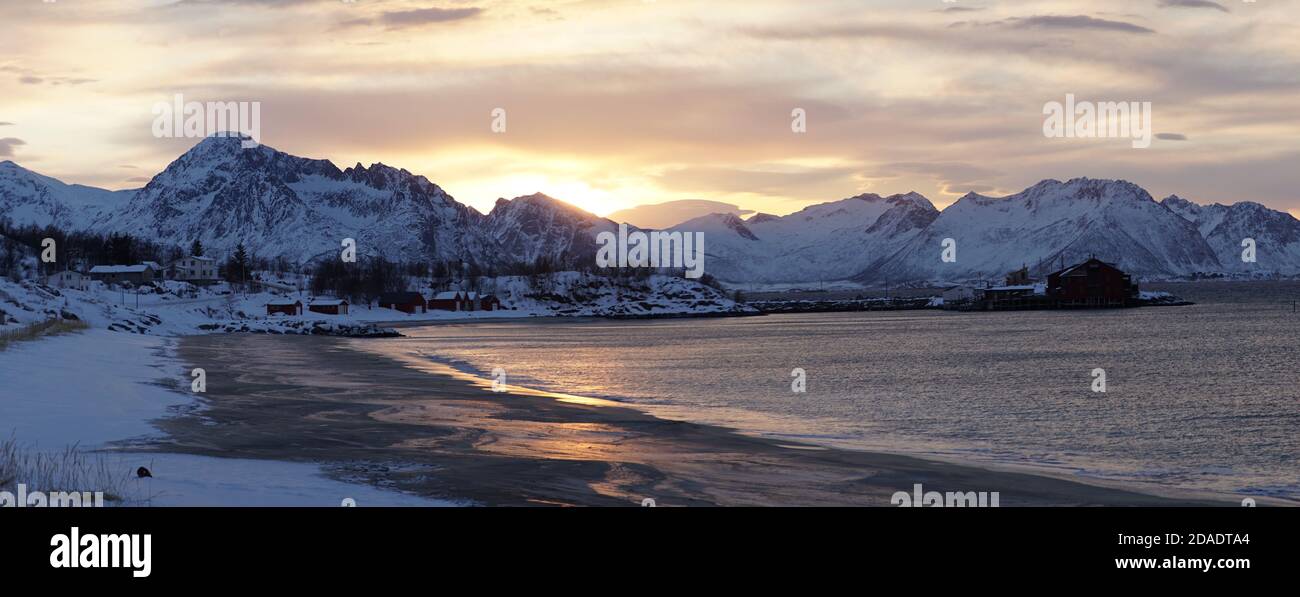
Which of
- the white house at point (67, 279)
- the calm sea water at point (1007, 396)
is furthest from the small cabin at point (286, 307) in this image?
the calm sea water at point (1007, 396)

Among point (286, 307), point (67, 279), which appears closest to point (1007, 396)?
point (286, 307)

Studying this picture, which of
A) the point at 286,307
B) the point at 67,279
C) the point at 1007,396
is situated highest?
the point at 67,279

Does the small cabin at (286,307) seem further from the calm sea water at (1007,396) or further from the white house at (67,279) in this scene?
the calm sea water at (1007,396)

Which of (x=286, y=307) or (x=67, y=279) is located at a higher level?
(x=67, y=279)

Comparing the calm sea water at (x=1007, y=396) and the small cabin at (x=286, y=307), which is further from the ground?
the small cabin at (x=286, y=307)

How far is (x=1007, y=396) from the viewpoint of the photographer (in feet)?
151

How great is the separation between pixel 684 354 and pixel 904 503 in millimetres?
67936

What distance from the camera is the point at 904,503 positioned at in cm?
1972

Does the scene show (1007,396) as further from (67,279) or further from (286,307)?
(67,279)

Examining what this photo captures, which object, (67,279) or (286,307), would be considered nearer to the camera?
(286,307)

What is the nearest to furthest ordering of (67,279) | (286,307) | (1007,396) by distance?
(1007,396), (286,307), (67,279)

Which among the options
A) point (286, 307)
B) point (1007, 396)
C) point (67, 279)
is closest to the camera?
point (1007, 396)

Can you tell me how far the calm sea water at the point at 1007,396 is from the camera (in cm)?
2803
